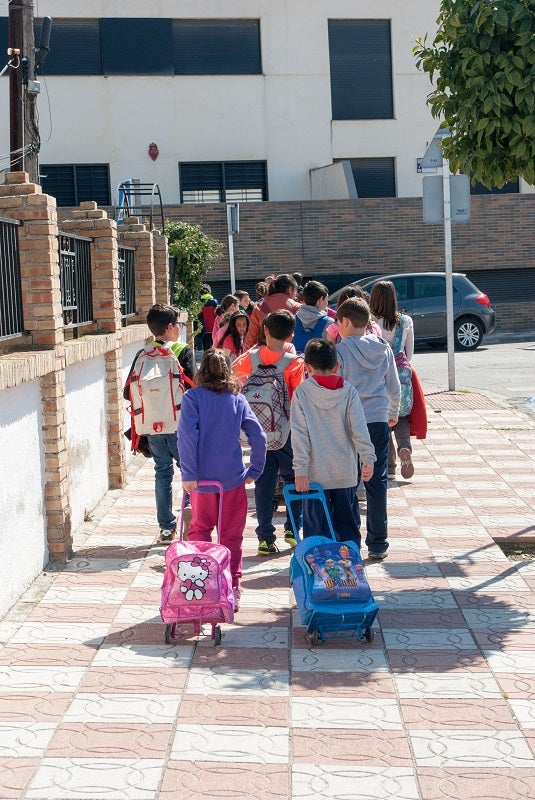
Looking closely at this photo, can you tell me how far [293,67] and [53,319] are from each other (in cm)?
2344

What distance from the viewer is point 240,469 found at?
256 inches

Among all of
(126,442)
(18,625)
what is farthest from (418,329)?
(18,625)

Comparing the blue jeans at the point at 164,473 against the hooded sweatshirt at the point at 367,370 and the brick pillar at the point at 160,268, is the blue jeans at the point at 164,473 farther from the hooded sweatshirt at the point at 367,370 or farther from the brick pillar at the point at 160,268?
the brick pillar at the point at 160,268

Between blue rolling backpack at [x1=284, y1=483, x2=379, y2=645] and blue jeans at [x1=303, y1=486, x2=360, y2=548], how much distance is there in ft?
1.62

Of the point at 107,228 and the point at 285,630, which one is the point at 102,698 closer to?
the point at 285,630

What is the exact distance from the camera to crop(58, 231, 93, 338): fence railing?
8812mm

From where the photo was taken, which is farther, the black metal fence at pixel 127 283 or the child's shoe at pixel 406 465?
the black metal fence at pixel 127 283

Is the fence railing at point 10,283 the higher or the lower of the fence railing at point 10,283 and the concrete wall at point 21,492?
the higher

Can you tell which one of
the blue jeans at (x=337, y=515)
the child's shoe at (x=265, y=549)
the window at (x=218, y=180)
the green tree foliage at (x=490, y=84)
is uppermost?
the window at (x=218, y=180)

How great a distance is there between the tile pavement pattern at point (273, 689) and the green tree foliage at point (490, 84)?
2570mm

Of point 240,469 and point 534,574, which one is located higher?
point 240,469

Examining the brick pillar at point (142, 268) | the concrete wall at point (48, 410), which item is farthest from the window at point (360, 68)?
the concrete wall at point (48, 410)

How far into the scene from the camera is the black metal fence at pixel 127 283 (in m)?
12.1

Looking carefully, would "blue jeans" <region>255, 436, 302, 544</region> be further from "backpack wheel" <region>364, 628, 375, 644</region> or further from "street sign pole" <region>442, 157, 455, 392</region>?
"street sign pole" <region>442, 157, 455, 392</region>
